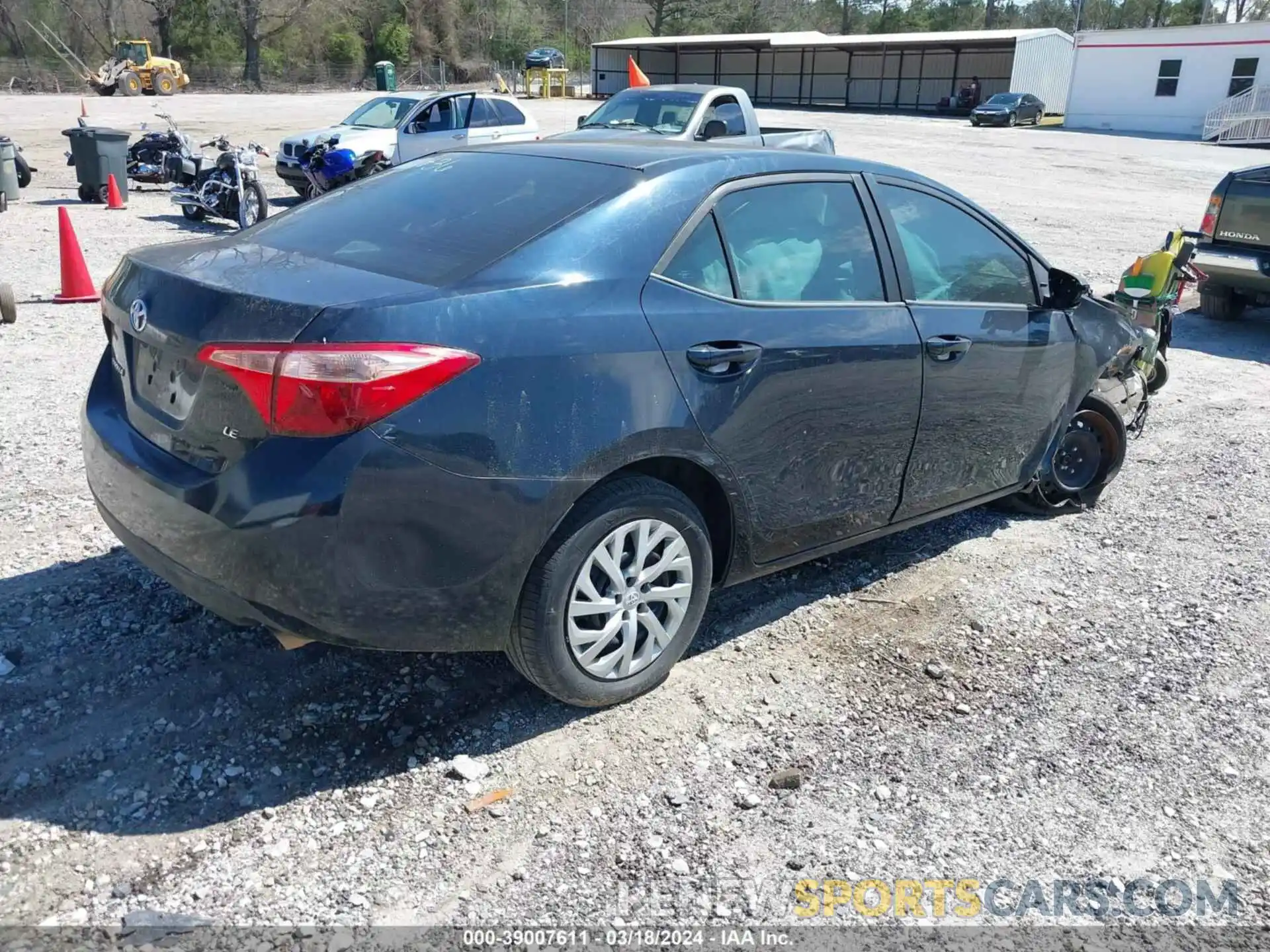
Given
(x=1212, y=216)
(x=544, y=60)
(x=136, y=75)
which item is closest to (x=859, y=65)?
(x=544, y=60)

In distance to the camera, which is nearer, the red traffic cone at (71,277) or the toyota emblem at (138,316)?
the toyota emblem at (138,316)

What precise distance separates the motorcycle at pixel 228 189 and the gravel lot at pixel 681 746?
9.29m

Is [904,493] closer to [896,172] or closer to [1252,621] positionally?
[896,172]

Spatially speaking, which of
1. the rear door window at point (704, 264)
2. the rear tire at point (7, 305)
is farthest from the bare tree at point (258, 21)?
the rear door window at point (704, 264)

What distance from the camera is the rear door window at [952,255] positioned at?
13.1ft

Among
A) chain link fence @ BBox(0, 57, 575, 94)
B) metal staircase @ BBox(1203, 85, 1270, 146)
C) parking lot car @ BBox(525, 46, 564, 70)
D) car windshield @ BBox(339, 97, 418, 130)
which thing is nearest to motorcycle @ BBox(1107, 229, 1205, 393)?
car windshield @ BBox(339, 97, 418, 130)

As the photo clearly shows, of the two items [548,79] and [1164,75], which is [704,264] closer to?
[1164,75]

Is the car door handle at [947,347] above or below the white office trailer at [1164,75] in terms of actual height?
below

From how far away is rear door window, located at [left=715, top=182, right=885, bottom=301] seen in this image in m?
3.45

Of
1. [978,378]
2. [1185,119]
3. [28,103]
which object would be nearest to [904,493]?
[978,378]

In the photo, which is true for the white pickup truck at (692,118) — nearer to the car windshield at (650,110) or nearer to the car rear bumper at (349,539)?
the car windshield at (650,110)

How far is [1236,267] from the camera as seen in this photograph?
9047 millimetres

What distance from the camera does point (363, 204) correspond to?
12.1 feet

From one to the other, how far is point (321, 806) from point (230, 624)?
43.5 inches
